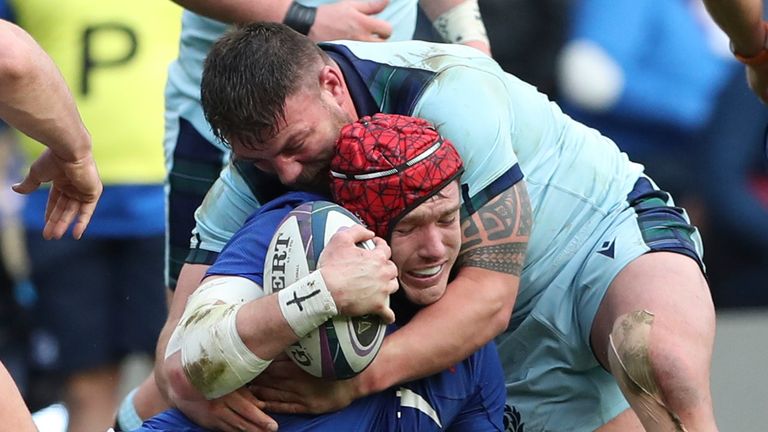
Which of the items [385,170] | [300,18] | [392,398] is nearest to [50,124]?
[385,170]

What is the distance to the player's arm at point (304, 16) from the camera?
15.6 ft

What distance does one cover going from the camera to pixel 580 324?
4652 millimetres

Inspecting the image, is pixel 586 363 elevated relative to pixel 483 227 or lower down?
lower down

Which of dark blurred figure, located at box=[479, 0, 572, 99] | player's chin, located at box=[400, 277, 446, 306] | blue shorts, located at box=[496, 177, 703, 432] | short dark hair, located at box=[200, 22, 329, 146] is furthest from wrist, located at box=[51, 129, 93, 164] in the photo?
dark blurred figure, located at box=[479, 0, 572, 99]

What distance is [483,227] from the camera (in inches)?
165

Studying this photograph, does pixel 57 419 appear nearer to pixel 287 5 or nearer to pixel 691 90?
pixel 287 5

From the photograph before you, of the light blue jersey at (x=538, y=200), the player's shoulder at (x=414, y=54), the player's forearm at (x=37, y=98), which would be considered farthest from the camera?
the player's shoulder at (x=414, y=54)

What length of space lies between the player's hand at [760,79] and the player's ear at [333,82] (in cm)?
130

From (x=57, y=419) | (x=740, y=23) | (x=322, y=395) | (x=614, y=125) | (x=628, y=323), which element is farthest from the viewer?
(x=614, y=125)

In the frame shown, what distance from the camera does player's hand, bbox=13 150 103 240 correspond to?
4.31 m

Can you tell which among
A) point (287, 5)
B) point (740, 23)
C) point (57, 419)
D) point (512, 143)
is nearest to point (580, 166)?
point (512, 143)

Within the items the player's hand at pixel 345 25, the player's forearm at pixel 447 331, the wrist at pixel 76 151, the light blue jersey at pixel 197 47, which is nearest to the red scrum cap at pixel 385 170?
the player's forearm at pixel 447 331

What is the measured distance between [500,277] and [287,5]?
3.62 ft

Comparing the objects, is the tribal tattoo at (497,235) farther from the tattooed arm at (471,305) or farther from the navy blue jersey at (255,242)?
the navy blue jersey at (255,242)
